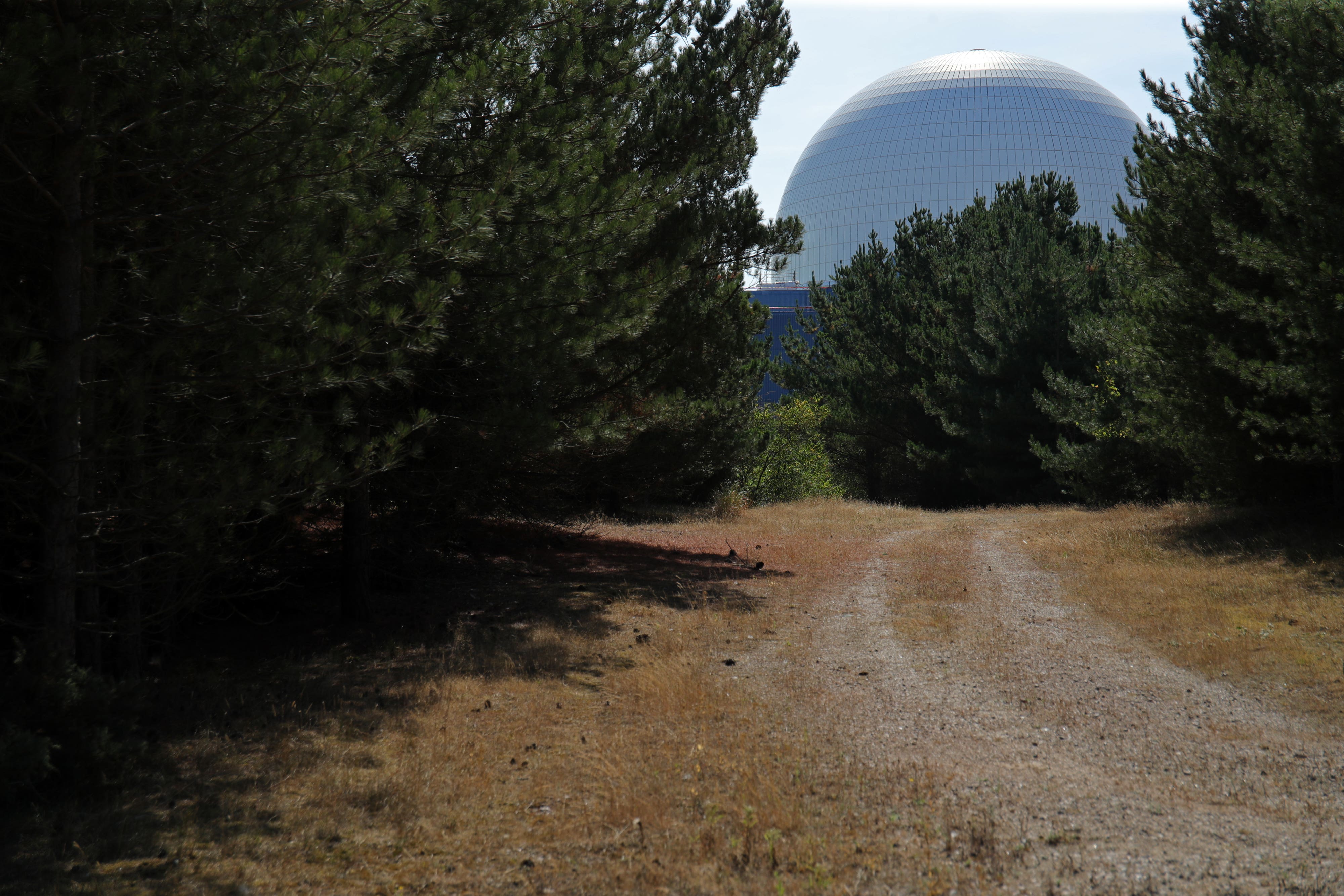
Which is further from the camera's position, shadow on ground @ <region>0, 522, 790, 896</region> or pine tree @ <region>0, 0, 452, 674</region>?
pine tree @ <region>0, 0, 452, 674</region>

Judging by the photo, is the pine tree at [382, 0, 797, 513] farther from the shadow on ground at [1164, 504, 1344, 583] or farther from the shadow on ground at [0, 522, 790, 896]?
the shadow on ground at [1164, 504, 1344, 583]

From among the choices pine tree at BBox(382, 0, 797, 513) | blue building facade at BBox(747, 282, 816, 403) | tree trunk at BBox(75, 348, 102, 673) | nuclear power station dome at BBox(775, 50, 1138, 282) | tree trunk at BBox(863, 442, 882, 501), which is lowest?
tree trunk at BBox(863, 442, 882, 501)

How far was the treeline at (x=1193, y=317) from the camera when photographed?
12.4 m

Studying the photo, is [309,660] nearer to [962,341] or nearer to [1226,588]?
[1226,588]

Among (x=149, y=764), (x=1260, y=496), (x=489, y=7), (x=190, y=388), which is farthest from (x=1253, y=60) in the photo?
(x=149, y=764)

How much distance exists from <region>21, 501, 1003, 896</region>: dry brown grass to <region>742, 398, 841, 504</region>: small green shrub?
18.8 meters

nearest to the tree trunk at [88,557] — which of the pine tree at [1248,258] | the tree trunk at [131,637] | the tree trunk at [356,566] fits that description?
the tree trunk at [131,637]

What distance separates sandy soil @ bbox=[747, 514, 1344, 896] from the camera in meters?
4.29

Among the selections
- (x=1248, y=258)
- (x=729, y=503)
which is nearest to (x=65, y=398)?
(x=1248, y=258)

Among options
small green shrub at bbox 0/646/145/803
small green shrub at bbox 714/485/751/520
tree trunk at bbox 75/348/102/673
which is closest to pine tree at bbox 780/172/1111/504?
small green shrub at bbox 714/485/751/520

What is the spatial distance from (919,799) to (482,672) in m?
4.43

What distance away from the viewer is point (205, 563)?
22.2ft

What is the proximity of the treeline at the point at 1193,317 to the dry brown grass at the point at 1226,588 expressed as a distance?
128 cm

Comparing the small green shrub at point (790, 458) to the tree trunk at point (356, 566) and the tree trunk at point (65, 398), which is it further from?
the tree trunk at point (65, 398)
